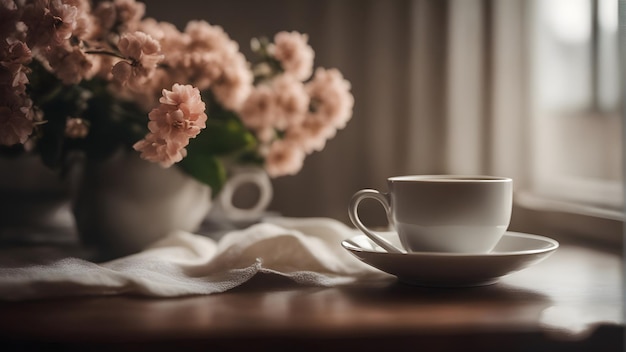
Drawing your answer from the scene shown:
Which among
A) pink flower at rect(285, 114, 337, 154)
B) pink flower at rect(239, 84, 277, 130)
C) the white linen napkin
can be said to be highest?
pink flower at rect(239, 84, 277, 130)

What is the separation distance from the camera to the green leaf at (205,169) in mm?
856

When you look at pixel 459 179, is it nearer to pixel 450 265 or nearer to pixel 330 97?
pixel 450 265

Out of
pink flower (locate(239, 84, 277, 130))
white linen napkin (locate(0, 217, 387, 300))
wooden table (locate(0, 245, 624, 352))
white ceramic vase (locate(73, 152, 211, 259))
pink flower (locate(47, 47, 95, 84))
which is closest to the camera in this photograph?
wooden table (locate(0, 245, 624, 352))

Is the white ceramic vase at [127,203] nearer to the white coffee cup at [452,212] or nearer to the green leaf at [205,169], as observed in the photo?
the green leaf at [205,169]

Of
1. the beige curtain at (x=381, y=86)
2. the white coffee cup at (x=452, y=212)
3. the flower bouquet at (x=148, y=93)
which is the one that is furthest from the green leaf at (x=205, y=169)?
the beige curtain at (x=381, y=86)

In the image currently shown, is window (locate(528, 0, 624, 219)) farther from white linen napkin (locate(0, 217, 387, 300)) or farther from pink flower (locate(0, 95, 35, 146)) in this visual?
pink flower (locate(0, 95, 35, 146))

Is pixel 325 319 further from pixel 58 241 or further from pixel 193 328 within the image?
pixel 58 241

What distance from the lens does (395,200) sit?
63 centimetres

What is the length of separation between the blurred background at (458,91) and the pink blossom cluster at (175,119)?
447 mm

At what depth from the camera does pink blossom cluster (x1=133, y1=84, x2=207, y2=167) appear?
0.61 meters

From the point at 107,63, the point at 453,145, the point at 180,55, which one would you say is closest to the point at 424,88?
the point at 453,145

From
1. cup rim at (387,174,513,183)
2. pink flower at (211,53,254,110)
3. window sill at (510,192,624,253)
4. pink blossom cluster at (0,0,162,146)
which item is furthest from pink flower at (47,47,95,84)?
window sill at (510,192,624,253)

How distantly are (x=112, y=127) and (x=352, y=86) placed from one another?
739mm

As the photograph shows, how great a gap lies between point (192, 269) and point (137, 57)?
217 mm
